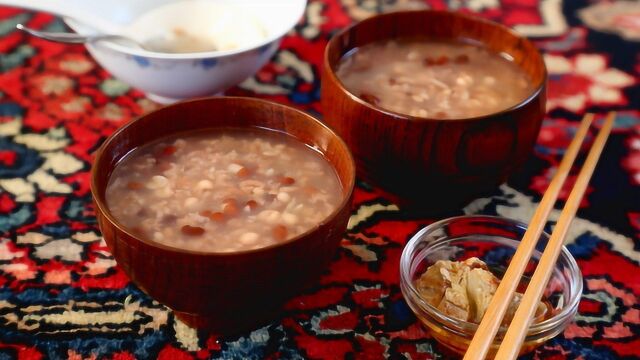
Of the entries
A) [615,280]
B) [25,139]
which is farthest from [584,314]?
[25,139]

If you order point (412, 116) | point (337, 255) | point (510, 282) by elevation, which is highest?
point (412, 116)

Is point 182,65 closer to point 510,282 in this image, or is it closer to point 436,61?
point 436,61

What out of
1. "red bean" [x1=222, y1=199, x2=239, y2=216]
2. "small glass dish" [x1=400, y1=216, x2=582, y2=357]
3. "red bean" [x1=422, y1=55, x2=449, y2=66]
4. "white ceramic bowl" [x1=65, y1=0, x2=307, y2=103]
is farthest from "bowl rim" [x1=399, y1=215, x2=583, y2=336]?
"white ceramic bowl" [x1=65, y1=0, x2=307, y2=103]

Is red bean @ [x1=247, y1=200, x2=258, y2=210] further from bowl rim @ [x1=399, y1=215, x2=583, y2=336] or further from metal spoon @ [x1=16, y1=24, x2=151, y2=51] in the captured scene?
metal spoon @ [x1=16, y1=24, x2=151, y2=51]

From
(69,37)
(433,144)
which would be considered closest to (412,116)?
(433,144)

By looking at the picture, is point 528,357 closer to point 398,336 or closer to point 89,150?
point 398,336

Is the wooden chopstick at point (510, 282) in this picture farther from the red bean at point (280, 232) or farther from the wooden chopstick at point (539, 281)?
the red bean at point (280, 232)

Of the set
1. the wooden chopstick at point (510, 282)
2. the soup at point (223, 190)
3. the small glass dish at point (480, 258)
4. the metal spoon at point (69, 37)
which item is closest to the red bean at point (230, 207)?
the soup at point (223, 190)
